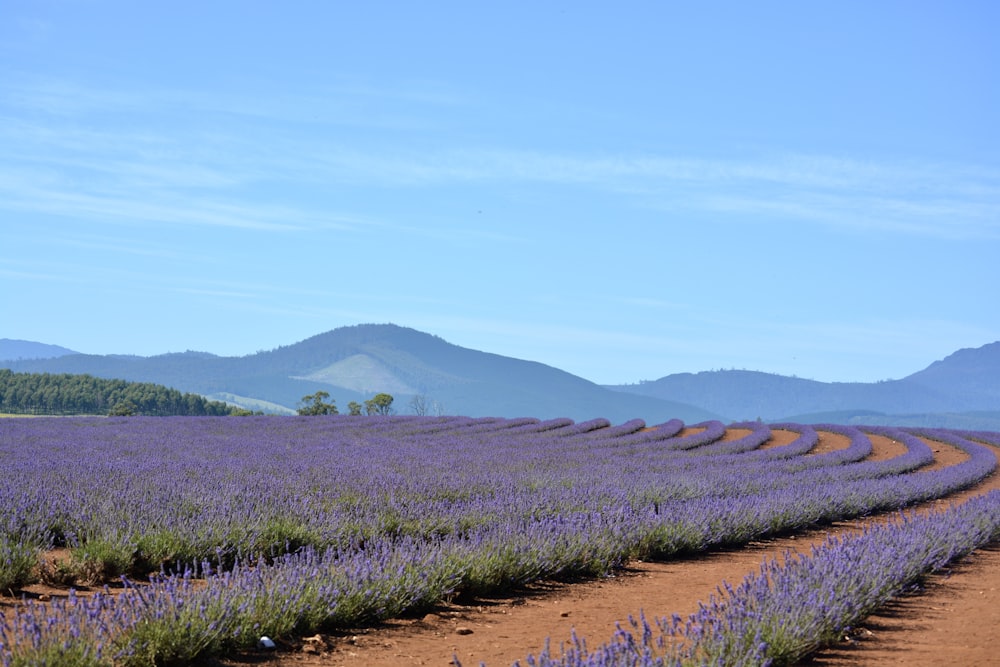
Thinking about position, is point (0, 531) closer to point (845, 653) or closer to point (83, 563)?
point (83, 563)

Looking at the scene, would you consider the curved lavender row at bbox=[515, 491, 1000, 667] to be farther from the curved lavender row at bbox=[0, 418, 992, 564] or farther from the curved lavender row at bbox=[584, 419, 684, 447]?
the curved lavender row at bbox=[584, 419, 684, 447]

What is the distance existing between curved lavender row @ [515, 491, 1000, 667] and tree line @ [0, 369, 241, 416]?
2861 inches

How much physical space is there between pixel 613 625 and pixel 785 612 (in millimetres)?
1156

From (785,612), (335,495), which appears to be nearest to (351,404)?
(335,495)

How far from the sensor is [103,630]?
12.4ft

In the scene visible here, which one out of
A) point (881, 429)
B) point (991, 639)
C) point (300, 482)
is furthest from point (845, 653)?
point (881, 429)

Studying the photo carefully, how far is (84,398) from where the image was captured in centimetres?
7831

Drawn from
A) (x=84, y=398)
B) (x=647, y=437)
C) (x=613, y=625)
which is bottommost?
(x=84, y=398)

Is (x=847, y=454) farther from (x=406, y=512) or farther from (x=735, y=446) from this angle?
(x=406, y=512)

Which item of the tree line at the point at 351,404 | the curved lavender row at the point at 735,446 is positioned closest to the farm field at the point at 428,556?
the curved lavender row at the point at 735,446

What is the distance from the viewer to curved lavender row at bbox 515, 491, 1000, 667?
147 inches

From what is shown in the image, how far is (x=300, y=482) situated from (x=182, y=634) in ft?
18.8


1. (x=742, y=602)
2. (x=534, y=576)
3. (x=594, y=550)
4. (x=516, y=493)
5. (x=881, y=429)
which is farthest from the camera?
(x=881, y=429)

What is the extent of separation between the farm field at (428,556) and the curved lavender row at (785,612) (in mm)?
24
